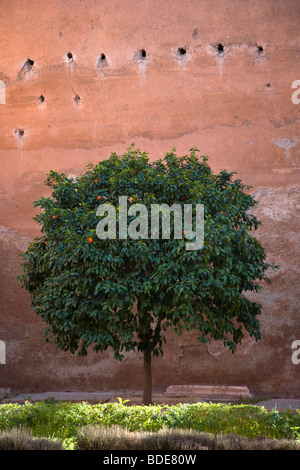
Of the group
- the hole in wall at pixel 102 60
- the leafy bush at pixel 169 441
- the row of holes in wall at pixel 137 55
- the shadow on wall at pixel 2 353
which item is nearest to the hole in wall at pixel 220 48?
the row of holes in wall at pixel 137 55

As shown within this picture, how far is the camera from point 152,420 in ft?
17.4

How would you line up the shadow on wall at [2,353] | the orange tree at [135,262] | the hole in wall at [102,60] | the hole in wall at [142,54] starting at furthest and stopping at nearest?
the hole in wall at [102,60] < the hole in wall at [142,54] < the shadow on wall at [2,353] < the orange tree at [135,262]

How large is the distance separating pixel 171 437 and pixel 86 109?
298 inches

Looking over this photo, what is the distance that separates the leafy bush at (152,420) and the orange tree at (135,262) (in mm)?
923

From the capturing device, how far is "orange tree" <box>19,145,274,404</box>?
5.98m

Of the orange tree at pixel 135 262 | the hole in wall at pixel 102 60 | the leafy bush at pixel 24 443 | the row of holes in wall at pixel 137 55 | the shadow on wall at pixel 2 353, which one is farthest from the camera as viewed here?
the hole in wall at pixel 102 60

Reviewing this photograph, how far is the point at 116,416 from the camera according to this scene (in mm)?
5359

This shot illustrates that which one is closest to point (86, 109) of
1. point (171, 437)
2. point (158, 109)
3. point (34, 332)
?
point (158, 109)

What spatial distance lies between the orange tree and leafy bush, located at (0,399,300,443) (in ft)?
3.03

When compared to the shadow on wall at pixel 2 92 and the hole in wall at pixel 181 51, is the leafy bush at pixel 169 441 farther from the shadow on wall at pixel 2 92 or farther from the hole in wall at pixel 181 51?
the shadow on wall at pixel 2 92

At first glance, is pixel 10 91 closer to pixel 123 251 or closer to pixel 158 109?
pixel 158 109

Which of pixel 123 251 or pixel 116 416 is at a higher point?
pixel 123 251

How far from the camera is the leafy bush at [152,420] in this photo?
5.13 metres

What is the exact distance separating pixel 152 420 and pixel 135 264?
1783 millimetres
